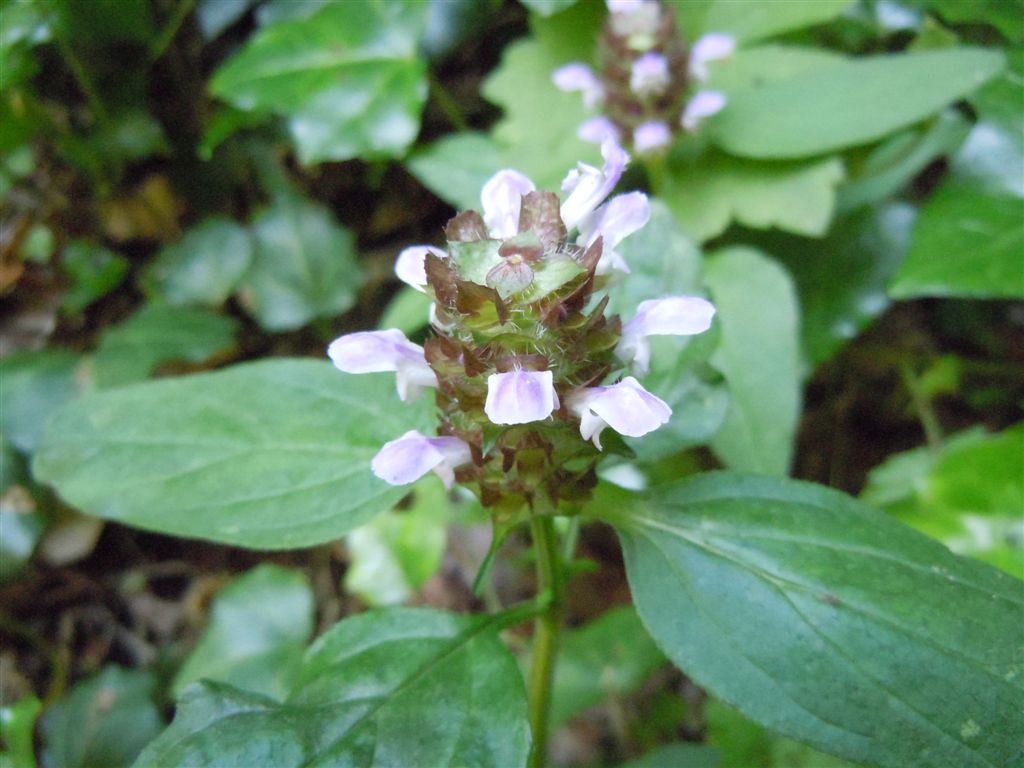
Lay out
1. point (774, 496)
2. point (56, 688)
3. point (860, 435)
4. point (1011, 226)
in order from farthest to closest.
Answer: point (860, 435) → point (56, 688) → point (1011, 226) → point (774, 496)

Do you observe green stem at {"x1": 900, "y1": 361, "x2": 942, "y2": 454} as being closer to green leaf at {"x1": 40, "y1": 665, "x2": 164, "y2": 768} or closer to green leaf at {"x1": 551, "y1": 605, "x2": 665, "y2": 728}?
green leaf at {"x1": 551, "y1": 605, "x2": 665, "y2": 728}

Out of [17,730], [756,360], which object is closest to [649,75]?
[756,360]

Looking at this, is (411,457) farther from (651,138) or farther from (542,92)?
(542,92)

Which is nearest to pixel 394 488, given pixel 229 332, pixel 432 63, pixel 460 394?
pixel 460 394

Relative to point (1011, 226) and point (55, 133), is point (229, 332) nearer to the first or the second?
point (55, 133)

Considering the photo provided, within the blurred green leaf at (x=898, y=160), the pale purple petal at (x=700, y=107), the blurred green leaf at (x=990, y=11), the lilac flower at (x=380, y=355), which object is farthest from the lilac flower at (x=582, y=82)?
the lilac flower at (x=380, y=355)

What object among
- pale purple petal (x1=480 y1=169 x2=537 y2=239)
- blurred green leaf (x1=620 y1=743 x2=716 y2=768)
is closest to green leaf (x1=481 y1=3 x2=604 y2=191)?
pale purple petal (x1=480 y1=169 x2=537 y2=239)

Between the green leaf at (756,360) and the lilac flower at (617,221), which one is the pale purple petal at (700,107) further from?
the lilac flower at (617,221)
